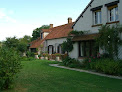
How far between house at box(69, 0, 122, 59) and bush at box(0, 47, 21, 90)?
8.27 m

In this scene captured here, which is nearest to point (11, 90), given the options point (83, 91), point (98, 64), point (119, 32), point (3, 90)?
point (3, 90)

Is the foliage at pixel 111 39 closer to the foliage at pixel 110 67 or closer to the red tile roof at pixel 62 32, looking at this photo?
the foliage at pixel 110 67

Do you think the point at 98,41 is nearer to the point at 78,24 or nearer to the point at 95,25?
the point at 95,25

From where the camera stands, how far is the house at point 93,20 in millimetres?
12742

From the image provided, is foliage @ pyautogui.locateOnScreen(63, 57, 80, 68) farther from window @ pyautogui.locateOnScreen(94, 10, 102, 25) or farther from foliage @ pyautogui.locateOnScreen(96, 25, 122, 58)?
window @ pyautogui.locateOnScreen(94, 10, 102, 25)

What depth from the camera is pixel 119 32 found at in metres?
11.8

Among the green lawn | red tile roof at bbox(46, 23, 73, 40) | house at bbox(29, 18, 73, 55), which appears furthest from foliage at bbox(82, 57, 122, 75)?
house at bbox(29, 18, 73, 55)

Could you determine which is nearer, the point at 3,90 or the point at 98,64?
the point at 3,90

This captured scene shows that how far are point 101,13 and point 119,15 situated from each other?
2.00 metres

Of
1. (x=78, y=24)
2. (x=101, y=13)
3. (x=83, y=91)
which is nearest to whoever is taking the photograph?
(x=83, y=91)

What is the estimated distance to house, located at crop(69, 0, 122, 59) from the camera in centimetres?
1274

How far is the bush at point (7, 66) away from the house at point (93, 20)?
8.27 metres

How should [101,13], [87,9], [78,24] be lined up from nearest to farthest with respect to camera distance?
[101,13] → [87,9] → [78,24]

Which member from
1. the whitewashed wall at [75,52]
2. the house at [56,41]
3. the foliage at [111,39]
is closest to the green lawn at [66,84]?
the foliage at [111,39]
